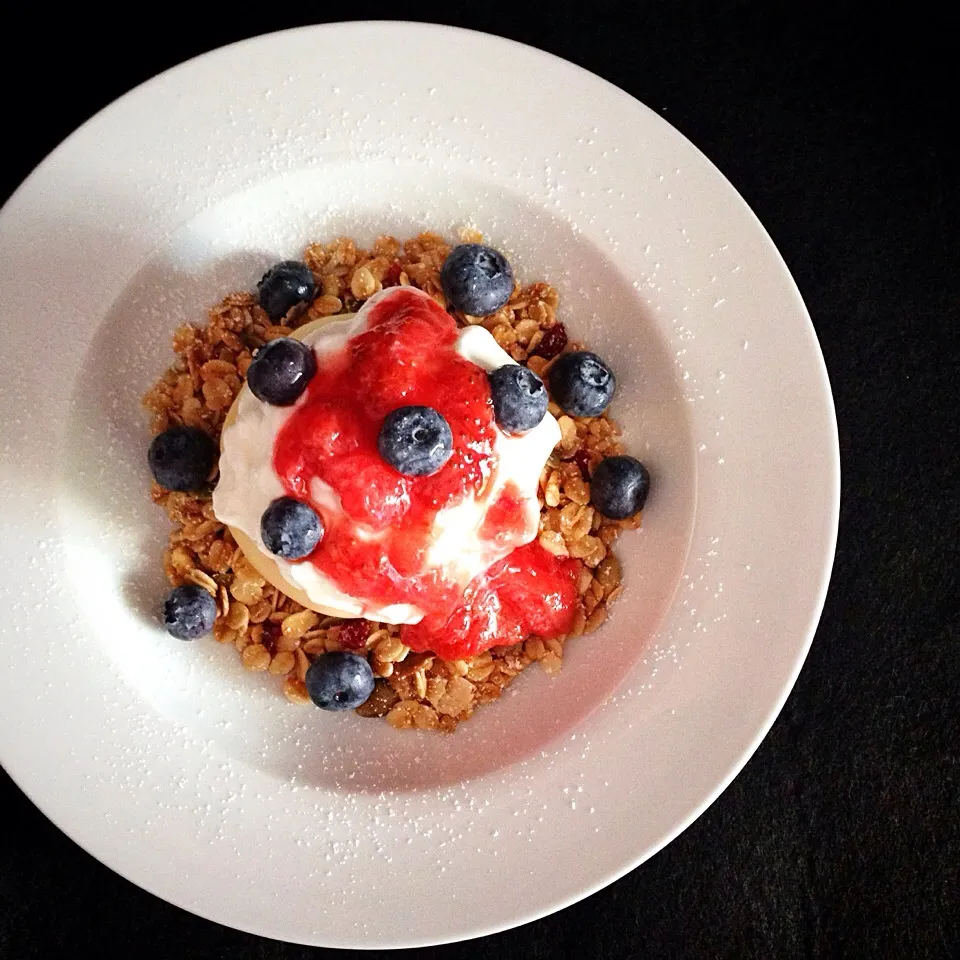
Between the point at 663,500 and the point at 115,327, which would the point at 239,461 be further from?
the point at 663,500

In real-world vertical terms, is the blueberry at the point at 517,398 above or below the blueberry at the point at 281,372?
above

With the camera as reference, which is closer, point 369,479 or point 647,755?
point 369,479

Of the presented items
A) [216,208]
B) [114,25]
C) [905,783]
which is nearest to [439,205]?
[216,208]

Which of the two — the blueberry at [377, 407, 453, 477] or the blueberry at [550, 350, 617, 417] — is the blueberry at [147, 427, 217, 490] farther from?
the blueberry at [550, 350, 617, 417]

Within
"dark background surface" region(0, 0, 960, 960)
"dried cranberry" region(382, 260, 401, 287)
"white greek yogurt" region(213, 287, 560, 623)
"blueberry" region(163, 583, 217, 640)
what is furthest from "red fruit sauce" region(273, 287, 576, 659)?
"dark background surface" region(0, 0, 960, 960)

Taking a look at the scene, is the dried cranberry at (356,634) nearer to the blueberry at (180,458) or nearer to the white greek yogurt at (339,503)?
the white greek yogurt at (339,503)

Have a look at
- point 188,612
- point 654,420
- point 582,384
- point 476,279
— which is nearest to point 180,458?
point 188,612

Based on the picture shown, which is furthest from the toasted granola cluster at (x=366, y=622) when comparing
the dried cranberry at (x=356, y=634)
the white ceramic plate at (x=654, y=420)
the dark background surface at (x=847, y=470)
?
the dark background surface at (x=847, y=470)
